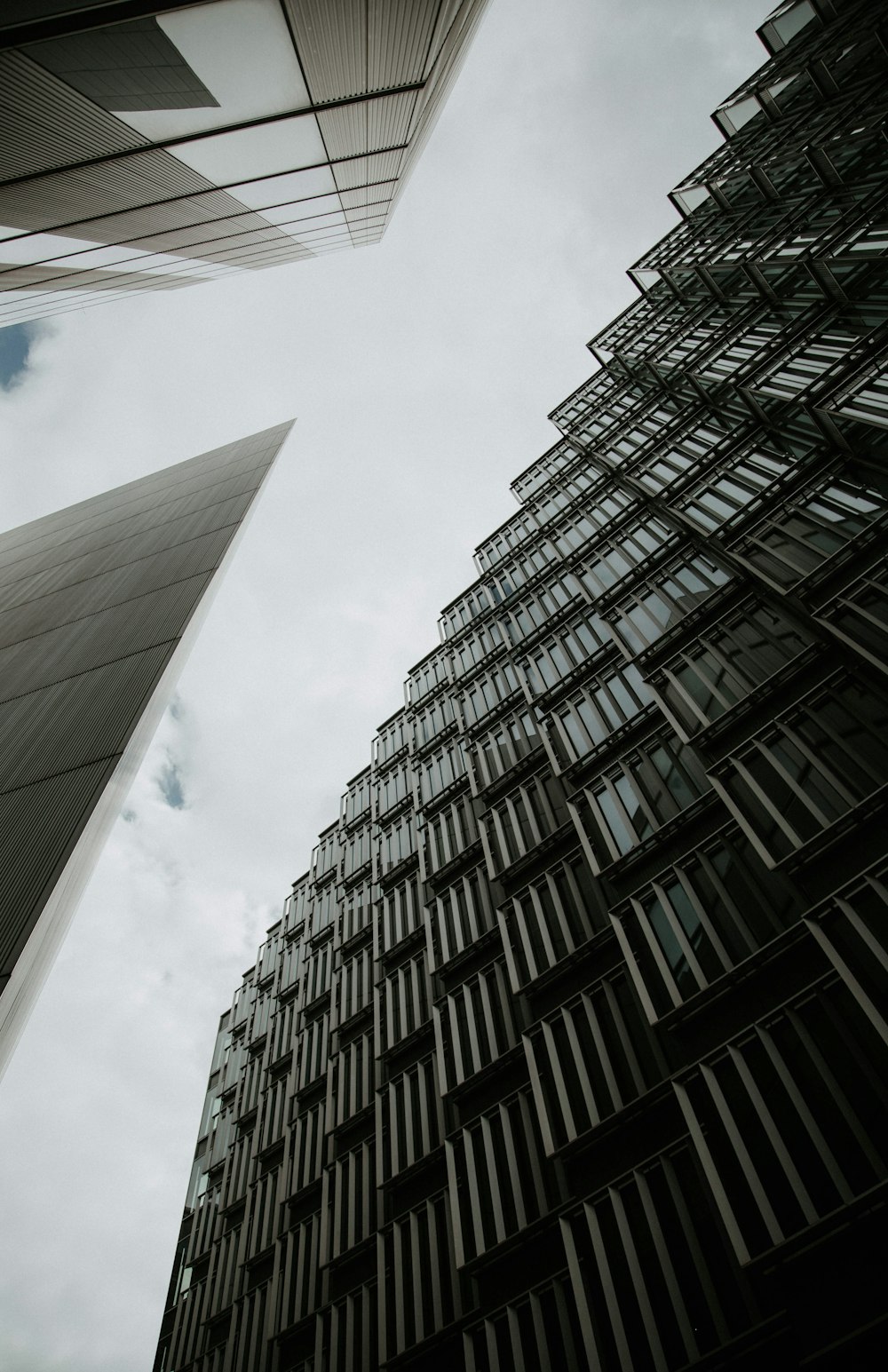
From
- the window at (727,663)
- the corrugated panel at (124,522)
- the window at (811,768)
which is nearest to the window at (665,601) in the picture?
the window at (727,663)

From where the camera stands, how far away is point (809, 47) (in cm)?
3188

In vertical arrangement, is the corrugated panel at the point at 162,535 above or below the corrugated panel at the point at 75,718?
above

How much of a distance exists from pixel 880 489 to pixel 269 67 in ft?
45.4

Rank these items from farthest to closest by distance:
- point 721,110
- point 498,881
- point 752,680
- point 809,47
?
point 721,110 < point 809,47 < point 498,881 < point 752,680

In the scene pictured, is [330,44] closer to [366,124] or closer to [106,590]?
[366,124]

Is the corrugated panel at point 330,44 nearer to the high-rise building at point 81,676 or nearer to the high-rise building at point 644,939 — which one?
the high-rise building at point 81,676

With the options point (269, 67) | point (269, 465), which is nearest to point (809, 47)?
point (269, 465)

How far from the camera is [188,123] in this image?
963 centimetres

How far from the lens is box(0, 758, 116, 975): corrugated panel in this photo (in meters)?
7.17

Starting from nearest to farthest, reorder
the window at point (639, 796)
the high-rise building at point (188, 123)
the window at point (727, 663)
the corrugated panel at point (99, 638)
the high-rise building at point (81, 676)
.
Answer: the high-rise building at point (188, 123) < the high-rise building at point (81, 676) < the corrugated panel at point (99, 638) < the window at point (727, 663) < the window at point (639, 796)

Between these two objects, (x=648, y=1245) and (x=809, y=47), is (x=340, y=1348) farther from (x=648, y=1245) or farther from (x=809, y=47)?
(x=809, y=47)

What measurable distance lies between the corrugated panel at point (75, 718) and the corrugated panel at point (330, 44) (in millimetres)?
8642

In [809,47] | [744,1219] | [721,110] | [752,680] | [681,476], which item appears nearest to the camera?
[744,1219]

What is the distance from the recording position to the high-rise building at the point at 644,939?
9.64m
